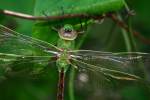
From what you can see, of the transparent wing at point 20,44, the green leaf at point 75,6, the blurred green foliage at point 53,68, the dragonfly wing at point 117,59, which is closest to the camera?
the green leaf at point 75,6

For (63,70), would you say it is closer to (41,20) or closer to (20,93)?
(41,20)

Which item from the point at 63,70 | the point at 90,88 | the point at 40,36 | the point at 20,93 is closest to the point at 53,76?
the point at 20,93

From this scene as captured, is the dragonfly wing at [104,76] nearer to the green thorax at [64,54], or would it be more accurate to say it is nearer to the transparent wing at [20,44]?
the green thorax at [64,54]

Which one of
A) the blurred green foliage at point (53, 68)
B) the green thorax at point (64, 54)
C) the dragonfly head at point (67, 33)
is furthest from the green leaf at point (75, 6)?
the blurred green foliage at point (53, 68)

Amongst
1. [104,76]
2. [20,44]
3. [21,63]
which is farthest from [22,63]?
[104,76]

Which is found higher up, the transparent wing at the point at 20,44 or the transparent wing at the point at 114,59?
the transparent wing at the point at 20,44

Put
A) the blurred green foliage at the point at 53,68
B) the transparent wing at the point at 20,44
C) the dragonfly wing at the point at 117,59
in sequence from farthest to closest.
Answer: the blurred green foliage at the point at 53,68
the dragonfly wing at the point at 117,59
the transparent wing at the point at 20,44

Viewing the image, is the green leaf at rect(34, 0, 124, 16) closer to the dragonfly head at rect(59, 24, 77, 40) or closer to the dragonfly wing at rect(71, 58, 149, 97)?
the dragonfly head at rect(59, 24, 77, 40)
